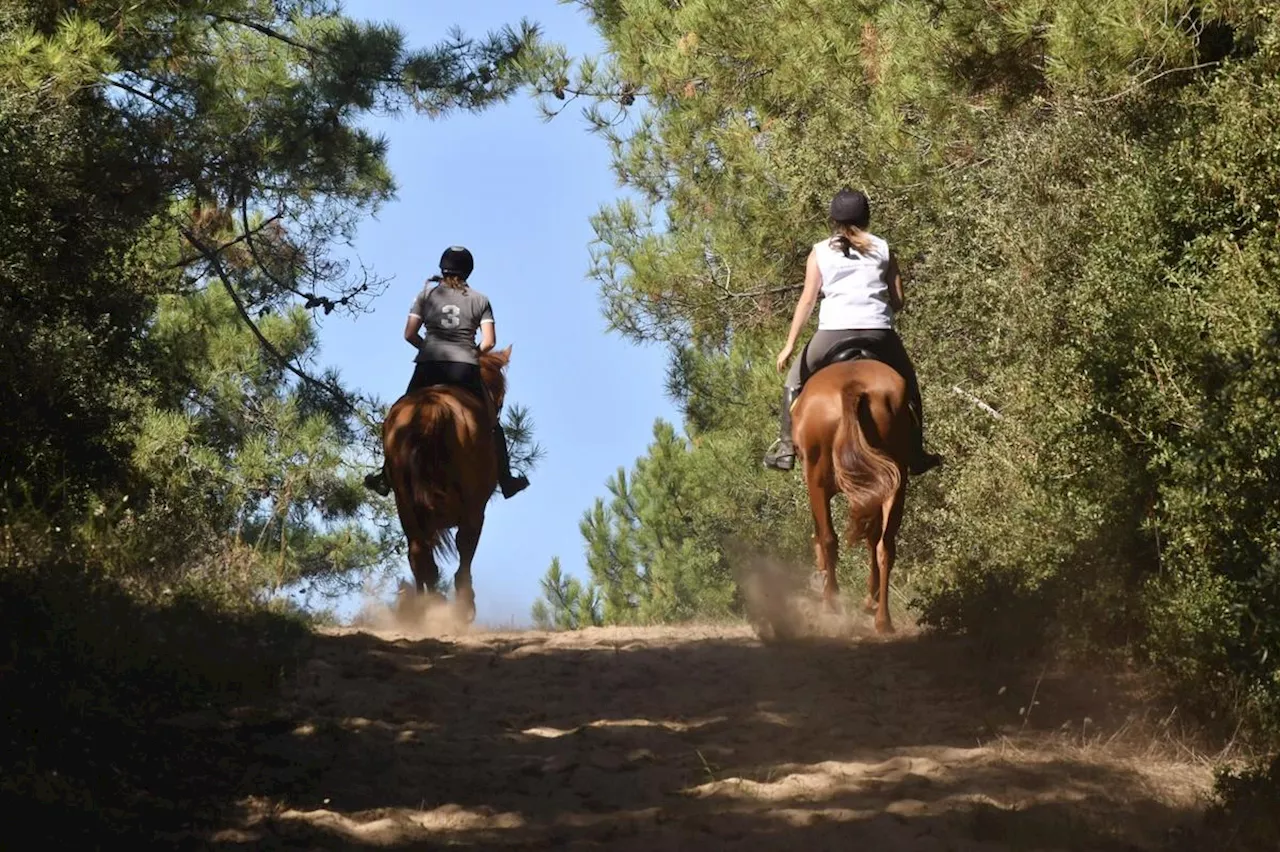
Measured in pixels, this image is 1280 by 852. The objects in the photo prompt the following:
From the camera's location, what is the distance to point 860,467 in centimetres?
1127

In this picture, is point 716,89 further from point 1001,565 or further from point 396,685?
point 396,685

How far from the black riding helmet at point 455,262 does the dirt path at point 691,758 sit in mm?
3722

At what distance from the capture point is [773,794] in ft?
23.5

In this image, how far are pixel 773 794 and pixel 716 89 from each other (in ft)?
62.6

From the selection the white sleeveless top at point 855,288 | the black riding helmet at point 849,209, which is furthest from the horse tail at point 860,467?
the black riding helmet at point 849,209

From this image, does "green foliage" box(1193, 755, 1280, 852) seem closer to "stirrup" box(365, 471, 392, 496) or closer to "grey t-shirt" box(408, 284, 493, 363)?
"grey t-shirt" box(408, 284, 493, 363)

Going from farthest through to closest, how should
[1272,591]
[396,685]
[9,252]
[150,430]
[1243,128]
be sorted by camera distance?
[150,430] → [9,252] → [1243,128] → [396,685] → [1272,591]

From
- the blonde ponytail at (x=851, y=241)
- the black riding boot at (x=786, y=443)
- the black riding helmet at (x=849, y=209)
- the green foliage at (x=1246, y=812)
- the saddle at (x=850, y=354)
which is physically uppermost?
the black riding helmet at (x=849, y=209)

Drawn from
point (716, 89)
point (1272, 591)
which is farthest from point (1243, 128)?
point (716, 89)

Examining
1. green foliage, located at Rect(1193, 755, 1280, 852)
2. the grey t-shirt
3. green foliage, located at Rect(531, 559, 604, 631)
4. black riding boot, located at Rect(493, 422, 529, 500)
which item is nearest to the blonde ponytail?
A: the grey t-shirt

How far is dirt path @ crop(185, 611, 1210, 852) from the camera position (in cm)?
668

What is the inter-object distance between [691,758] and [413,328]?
628 centimetres

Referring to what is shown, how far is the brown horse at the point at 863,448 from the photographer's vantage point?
1127 centimetres

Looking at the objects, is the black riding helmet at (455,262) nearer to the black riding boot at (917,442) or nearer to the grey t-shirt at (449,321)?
the grey t-shirt at (449,321)
